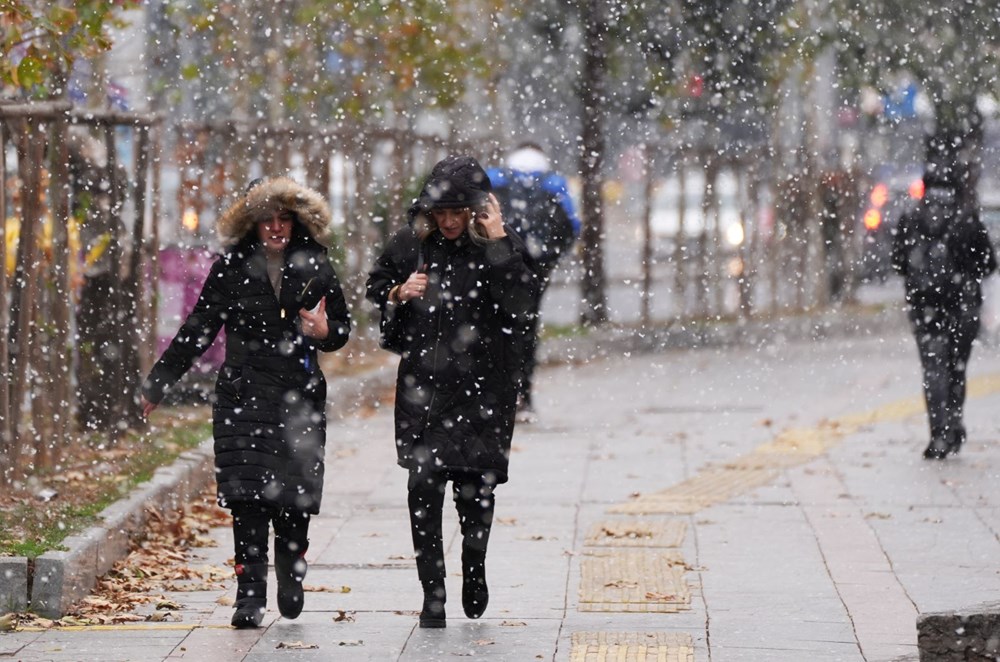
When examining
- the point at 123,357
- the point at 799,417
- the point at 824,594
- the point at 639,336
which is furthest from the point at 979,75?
the point at 824,594

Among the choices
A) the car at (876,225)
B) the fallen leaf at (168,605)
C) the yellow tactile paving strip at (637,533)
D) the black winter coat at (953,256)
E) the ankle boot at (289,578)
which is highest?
the black winter coat at (953,256)

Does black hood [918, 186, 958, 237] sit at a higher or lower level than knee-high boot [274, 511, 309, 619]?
higher

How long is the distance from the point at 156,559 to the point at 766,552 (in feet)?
8.62

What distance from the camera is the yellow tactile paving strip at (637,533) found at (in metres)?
8.73

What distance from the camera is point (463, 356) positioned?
6957mm

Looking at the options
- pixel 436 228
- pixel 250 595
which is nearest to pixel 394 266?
pixel 436 228

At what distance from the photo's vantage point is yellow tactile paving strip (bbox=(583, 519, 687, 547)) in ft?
28.6

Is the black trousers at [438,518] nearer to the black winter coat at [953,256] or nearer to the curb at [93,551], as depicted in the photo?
the curb at [93,551]

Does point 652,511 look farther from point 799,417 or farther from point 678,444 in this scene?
point 799,417

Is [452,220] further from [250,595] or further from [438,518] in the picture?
[250,595]

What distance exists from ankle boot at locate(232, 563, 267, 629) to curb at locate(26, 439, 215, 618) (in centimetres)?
66

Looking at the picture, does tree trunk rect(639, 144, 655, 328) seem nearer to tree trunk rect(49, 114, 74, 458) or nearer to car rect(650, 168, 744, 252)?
car rect(650, 168, 744, 252)

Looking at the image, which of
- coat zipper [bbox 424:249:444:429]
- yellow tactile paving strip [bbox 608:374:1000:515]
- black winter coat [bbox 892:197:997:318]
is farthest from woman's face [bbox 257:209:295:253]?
black winter coat [bbox 892:197:997:318]

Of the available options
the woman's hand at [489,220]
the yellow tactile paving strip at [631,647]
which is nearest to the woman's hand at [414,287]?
the woman's hand at [489,220]
